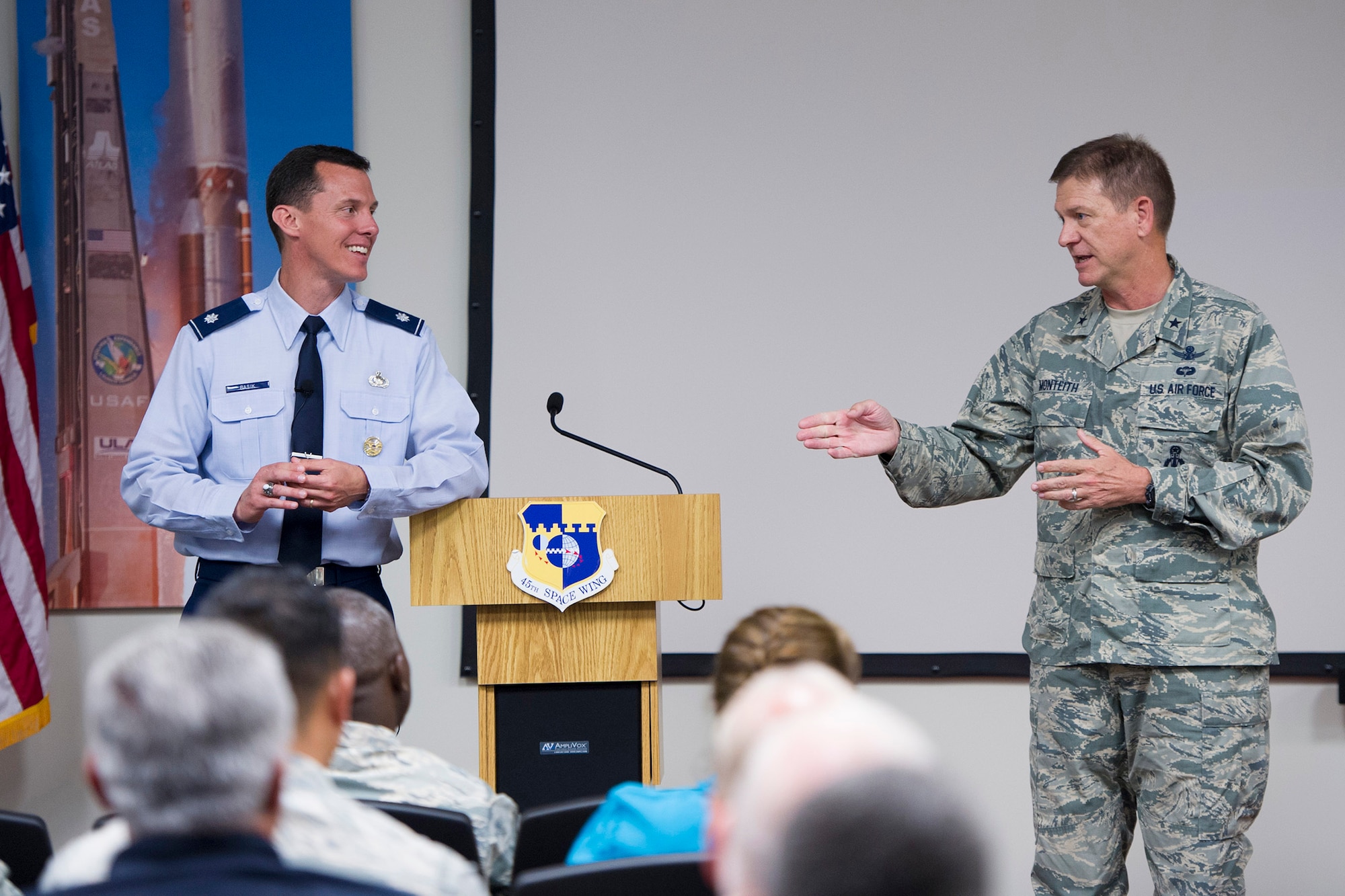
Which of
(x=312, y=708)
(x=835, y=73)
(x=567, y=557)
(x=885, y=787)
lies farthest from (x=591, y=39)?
(x=885, y=787)

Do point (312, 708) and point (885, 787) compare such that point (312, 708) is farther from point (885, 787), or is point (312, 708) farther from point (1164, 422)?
point (1164, 422)

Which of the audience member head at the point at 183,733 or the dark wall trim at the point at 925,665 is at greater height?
the audience member head at the point at 183,733

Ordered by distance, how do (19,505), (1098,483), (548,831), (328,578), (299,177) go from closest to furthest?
(548,831) → (1098,483) → (328,578) → (299,177) → (19,505)

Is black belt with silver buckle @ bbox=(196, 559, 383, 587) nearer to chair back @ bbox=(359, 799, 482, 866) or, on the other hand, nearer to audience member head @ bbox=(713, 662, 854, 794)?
chair back @ bbox=(359, 799, 482, 866)

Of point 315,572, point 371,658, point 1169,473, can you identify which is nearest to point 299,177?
point 315,572

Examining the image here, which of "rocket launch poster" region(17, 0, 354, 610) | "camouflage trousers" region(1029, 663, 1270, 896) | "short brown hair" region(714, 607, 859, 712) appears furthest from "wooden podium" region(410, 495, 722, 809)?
"rocket launch poster" region(17, 0, 354, 610)

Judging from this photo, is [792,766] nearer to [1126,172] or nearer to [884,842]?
[884,842]

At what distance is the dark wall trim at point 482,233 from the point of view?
13.7ft

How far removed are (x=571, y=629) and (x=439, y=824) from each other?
1.17 meters

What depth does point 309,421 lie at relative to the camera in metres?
2.93

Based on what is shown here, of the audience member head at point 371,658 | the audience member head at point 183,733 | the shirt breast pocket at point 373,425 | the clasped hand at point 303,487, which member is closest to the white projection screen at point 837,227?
the shirt breast pocket at point 373,425

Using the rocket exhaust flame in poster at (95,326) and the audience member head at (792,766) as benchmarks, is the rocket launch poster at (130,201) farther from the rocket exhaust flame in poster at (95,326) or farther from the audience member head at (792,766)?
the audience member head at (792,766)

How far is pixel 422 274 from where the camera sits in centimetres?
427

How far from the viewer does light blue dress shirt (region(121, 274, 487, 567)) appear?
2754 millimetres
